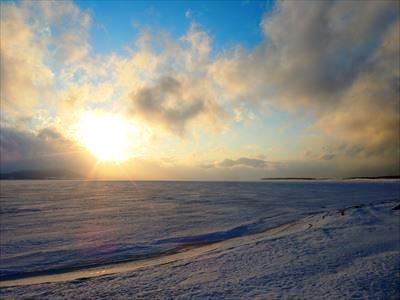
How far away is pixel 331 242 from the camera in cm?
1023

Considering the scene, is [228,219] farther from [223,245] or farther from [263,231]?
[223,245]

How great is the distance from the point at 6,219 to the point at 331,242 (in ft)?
53.6

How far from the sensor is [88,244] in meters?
11.3

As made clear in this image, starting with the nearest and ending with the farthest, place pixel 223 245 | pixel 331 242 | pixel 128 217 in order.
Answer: pixel 331 242, pixel 223 245, pixel 128 217

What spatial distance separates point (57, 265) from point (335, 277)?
757cm

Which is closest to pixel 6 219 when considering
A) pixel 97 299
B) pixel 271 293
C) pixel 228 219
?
pixel 228 219

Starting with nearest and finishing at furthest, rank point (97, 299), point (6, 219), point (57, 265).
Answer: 1. point (97, 299)
2. point (57, 265)
3. point (6, 219)

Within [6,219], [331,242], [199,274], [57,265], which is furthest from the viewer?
[6,219]

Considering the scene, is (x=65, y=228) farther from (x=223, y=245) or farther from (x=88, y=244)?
(x=223, y=245)

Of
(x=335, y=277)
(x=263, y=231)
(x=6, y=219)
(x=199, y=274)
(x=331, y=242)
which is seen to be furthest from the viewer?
(x=6, y=219)

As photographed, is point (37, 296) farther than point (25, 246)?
No

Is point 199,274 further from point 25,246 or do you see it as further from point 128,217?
point 128,217

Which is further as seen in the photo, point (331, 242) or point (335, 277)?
point (331, 242)

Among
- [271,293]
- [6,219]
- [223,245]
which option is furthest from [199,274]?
[6,219]
